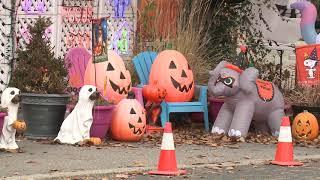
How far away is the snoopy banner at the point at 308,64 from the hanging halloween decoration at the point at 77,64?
3.69m

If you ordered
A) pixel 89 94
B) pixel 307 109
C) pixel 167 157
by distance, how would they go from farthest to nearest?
pixel 307 109
pixel 89 94
pixel 167 157

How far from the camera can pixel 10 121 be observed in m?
9.31

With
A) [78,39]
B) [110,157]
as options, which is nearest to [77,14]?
[78,39]

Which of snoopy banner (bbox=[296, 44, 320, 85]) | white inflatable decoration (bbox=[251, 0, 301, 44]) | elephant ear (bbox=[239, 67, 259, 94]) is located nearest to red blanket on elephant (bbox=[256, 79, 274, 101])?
elephant ear (bbox=[239, 67, 259, 94])

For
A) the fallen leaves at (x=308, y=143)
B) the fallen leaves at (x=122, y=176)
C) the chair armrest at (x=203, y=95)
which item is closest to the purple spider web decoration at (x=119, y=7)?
the chair armrest at (x=203, y=95)

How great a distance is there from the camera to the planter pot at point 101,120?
10.4 m

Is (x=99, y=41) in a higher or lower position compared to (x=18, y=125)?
higher

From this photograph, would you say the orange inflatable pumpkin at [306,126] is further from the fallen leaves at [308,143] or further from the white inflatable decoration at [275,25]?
the white inflatable decoration at [275,25]

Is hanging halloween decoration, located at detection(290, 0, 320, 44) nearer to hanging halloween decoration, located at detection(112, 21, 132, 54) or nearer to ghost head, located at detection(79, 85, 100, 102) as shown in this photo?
hanging halloween decoration, located at detection(112, 21, 132, 54)

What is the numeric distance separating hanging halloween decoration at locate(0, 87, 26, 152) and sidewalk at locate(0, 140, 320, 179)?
15 cm

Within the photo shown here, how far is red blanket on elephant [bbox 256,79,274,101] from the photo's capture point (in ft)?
37.7

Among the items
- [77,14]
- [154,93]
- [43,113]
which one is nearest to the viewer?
[43,113]

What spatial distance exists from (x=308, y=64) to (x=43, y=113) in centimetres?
499

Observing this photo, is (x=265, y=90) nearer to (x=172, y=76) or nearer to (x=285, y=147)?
(x=172, y=76)
